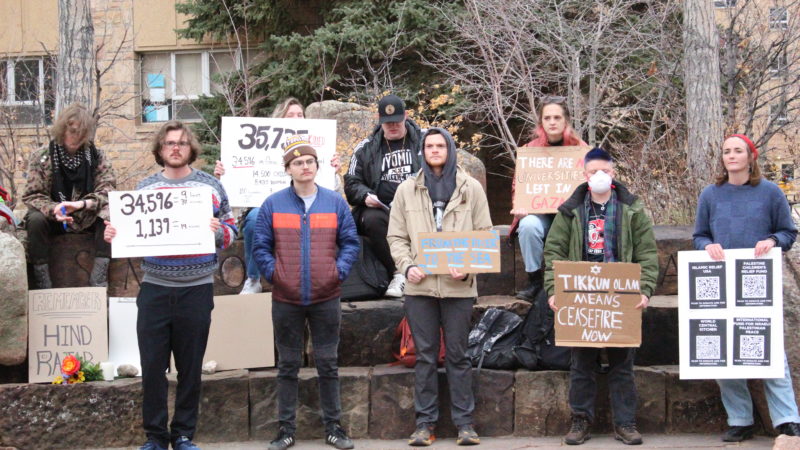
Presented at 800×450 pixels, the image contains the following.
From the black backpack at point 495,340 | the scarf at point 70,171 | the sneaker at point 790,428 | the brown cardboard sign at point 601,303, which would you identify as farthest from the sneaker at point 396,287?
the sneaker at point 790,428

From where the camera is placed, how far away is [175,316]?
611 centimetres

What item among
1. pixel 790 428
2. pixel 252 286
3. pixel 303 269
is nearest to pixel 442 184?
pixel 303 269

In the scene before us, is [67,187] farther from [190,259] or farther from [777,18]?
[777,18]

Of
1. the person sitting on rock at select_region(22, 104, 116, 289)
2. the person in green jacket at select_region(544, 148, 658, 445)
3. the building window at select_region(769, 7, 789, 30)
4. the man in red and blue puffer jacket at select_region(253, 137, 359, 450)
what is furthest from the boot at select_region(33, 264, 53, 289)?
the building window at select_region(769, 7, 789, 30)

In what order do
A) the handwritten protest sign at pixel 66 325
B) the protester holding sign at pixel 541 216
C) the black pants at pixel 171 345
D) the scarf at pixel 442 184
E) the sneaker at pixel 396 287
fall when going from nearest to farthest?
1. the black pants at pixel 171 345
2. the scarf at pixel 442 184
3. the handwritten protest sign at pixel 66 325
4. the protester holding sign at pixel 541 216
5. the sneaker at pixel 396 287

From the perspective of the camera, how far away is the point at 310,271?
6.42 m

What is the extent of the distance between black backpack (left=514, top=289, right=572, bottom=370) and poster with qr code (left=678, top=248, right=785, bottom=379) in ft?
2.95

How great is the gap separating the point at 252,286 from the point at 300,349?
4.50ft

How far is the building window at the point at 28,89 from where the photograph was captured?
52.6ft

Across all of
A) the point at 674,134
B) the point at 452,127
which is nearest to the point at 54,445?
the point at 452,127

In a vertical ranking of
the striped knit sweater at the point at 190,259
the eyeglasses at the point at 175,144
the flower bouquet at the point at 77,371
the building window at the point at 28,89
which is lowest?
the flower bouquet at the point at 77,371

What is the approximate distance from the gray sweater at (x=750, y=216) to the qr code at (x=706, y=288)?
248 millimetres

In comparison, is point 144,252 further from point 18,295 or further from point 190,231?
point 18,295

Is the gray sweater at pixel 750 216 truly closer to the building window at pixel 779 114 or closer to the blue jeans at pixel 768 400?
the blue jeans at pixel 768 400
